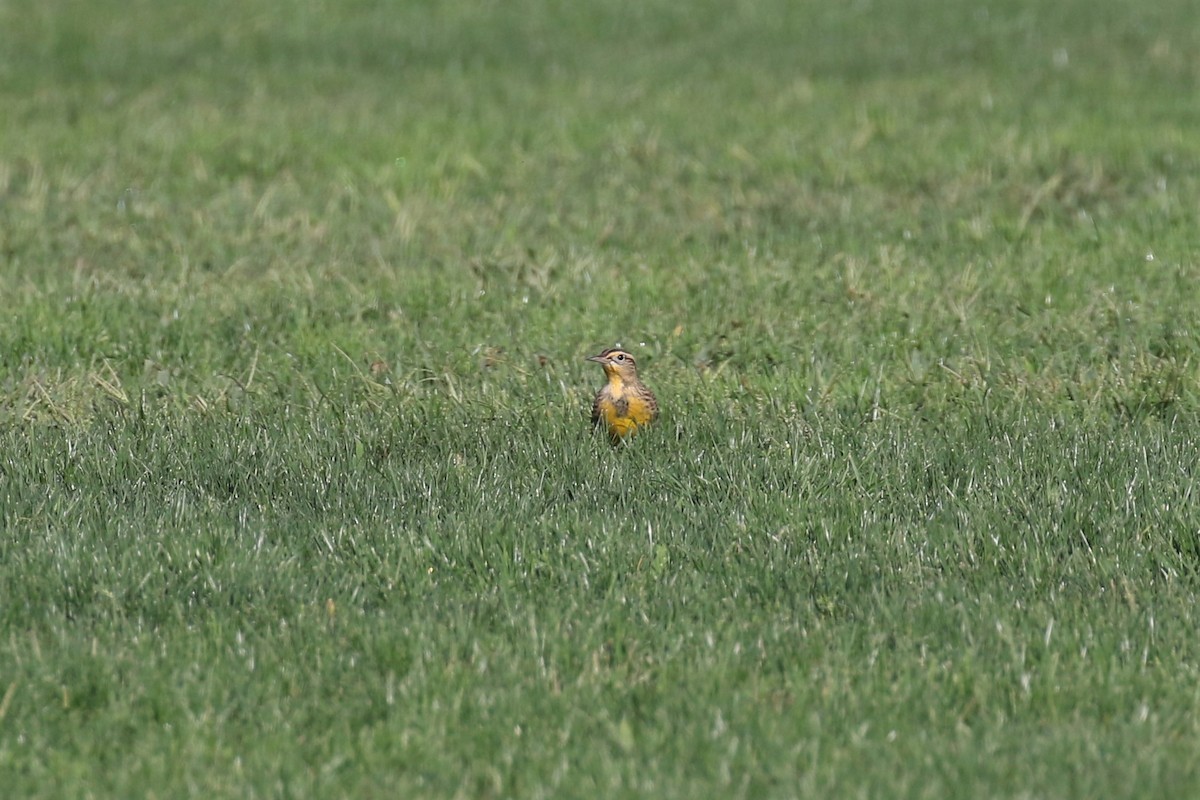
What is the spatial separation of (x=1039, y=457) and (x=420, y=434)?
2.51 metres

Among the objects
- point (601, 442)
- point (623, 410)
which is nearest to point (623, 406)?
point (623, 410)

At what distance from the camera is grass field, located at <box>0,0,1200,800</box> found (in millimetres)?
4422

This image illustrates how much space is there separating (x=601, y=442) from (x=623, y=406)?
0.61ft

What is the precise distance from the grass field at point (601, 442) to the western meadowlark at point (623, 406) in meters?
0.10

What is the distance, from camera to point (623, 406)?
6.90 meters

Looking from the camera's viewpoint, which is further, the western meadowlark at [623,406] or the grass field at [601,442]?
the western meadowlark at [623,406]

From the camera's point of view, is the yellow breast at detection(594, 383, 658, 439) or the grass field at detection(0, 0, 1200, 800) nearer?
the grass field at detection(0, 0, 1200, 800)

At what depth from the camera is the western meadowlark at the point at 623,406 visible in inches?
272

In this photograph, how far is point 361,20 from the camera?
19250 millimetres

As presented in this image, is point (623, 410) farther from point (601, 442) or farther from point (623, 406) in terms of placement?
point (601, 442)

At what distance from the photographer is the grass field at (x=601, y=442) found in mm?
4422

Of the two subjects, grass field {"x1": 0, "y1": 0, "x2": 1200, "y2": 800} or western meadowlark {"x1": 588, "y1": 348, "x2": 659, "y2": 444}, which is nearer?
grass field {"x1": 0, "y1": 0, "x2": 1200, "y2": 800}

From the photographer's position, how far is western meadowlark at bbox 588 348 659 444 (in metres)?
6.90

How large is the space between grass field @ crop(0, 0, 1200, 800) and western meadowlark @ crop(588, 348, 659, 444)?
0.10 metres
